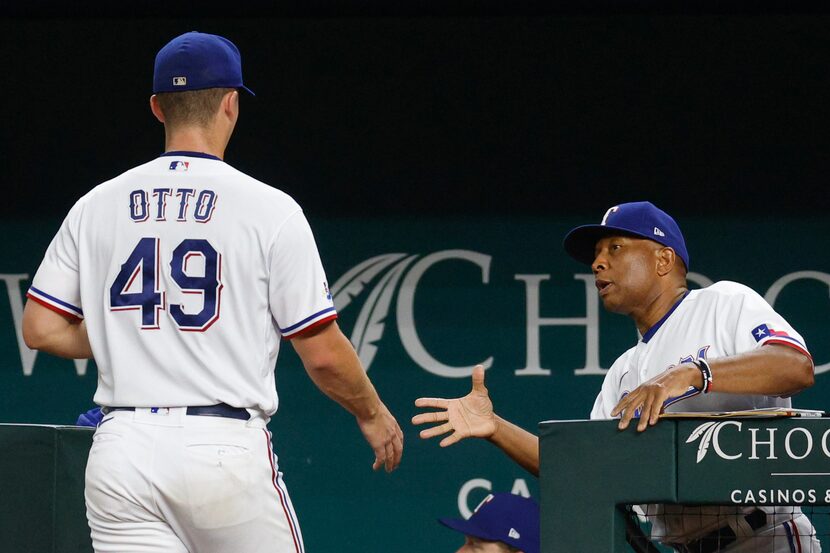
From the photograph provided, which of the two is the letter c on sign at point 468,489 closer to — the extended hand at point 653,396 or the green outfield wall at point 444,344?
the green outfield wall at point 444,344

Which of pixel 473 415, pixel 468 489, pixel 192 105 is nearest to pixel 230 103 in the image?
pixel 192 105

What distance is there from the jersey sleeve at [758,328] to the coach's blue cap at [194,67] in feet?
4.37

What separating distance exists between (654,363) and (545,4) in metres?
1.87

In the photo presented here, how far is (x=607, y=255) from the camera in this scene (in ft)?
11.7

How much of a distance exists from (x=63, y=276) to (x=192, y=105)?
1.26ft

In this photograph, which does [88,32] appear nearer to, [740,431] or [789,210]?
[789,210]

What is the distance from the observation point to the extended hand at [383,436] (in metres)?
2.54

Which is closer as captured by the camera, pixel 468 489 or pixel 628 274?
pixel 628 274

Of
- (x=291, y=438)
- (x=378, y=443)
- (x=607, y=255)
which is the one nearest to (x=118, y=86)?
(x=291, y=438)

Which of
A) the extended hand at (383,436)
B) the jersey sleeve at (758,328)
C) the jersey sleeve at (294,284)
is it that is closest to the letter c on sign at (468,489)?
the jersey sleeve at (758,328)

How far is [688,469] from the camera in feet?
8.38

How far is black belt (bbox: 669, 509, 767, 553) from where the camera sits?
2918 mm

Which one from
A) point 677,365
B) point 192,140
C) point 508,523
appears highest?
point 192,140

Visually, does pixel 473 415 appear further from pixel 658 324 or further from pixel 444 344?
pixel 444 344
